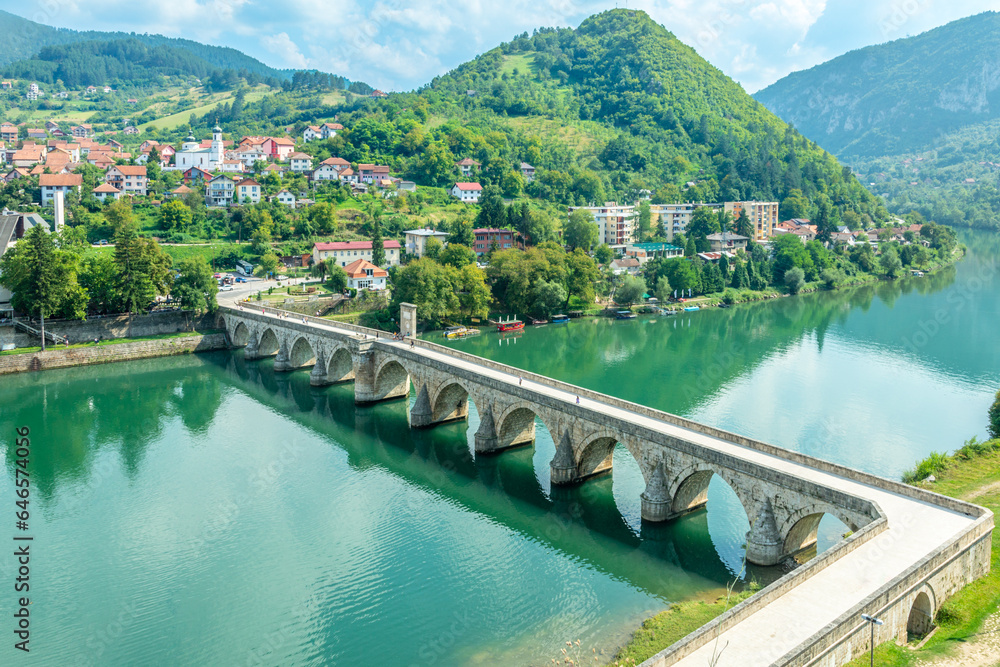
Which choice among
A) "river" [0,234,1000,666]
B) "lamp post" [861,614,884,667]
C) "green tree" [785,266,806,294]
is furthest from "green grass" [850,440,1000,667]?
"green tree" [785,266,806,294]

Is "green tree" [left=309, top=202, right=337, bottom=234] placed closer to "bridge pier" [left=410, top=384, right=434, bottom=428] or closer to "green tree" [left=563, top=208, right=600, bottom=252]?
"green tree" [left=563, top=208, right=600, bottom=252]

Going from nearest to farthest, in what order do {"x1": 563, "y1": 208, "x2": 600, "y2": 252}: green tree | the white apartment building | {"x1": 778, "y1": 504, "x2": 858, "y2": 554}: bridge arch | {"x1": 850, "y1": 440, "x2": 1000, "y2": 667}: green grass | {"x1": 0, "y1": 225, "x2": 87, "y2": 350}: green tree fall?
{"x1": 850, "y1": 440, "x2": 1000, "y2": 667}: green grass < {"x1": 778, "y1": 504, "x2": 858, "y2": 554}: bridge arch < {"x1": 0, "y1": 225, "x2": 87, "y2": 350}: green tree < {"x1": 563, "y1": 208, "x2": 600, "y2": 252}: green tree < the white apartment building

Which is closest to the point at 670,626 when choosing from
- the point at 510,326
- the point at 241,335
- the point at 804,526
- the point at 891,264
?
the point at 804,526

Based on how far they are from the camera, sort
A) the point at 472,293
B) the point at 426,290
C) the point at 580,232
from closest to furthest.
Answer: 1. the point at 426,290
2. the point at 472,293
3. the point at 580,232

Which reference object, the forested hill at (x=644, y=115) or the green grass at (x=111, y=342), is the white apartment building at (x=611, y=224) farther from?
the green grass at (x=111, y=342)

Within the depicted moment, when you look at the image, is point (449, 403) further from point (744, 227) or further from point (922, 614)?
point (744, 227)

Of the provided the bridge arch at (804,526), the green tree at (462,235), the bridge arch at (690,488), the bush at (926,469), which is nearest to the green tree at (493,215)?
the green tree at (462,235)

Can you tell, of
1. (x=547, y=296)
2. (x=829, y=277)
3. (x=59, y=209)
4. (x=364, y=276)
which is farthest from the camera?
(x=829, y=277)
